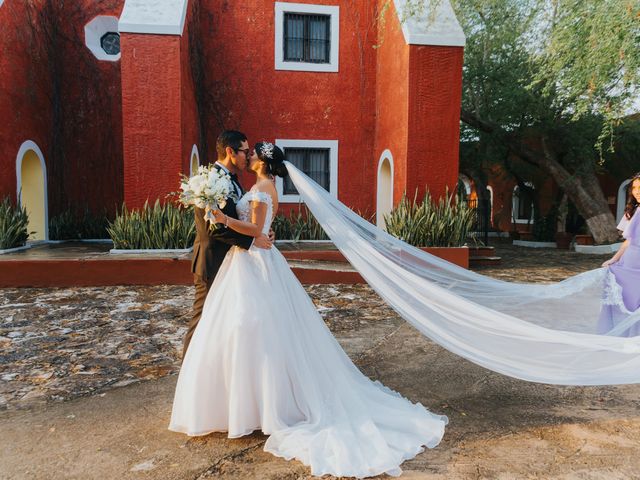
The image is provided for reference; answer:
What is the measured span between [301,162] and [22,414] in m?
9.49

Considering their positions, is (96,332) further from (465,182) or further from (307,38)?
(465,182)

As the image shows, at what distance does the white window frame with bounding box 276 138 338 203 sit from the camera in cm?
1166

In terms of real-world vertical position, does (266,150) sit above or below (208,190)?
above

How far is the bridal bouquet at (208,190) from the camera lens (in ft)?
9.19

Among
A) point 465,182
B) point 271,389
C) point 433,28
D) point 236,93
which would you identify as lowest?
point 271,389

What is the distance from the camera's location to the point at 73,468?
248 centimetres

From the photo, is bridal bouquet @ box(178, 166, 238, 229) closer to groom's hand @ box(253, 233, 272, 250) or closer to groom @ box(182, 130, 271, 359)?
groom @ box(182, 130, 271, 359)

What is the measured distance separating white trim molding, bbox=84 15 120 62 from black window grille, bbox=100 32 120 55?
6 centimetres

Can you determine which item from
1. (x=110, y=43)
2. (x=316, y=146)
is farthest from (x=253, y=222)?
(x=110, y=43)

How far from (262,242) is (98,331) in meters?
3.17

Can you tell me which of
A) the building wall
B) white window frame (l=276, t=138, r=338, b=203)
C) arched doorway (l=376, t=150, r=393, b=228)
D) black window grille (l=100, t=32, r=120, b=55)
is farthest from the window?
black window grille (l=100, t=32, r=120, b=55)

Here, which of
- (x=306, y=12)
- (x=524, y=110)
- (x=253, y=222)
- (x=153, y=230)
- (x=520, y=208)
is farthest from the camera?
(x=520, y=208)

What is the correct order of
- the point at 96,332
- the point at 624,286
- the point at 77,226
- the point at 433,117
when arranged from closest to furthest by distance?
the point at 624,286 < the point at 96,332 < the point at 433,117 < the point at 77,226

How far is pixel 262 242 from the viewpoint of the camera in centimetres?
306
